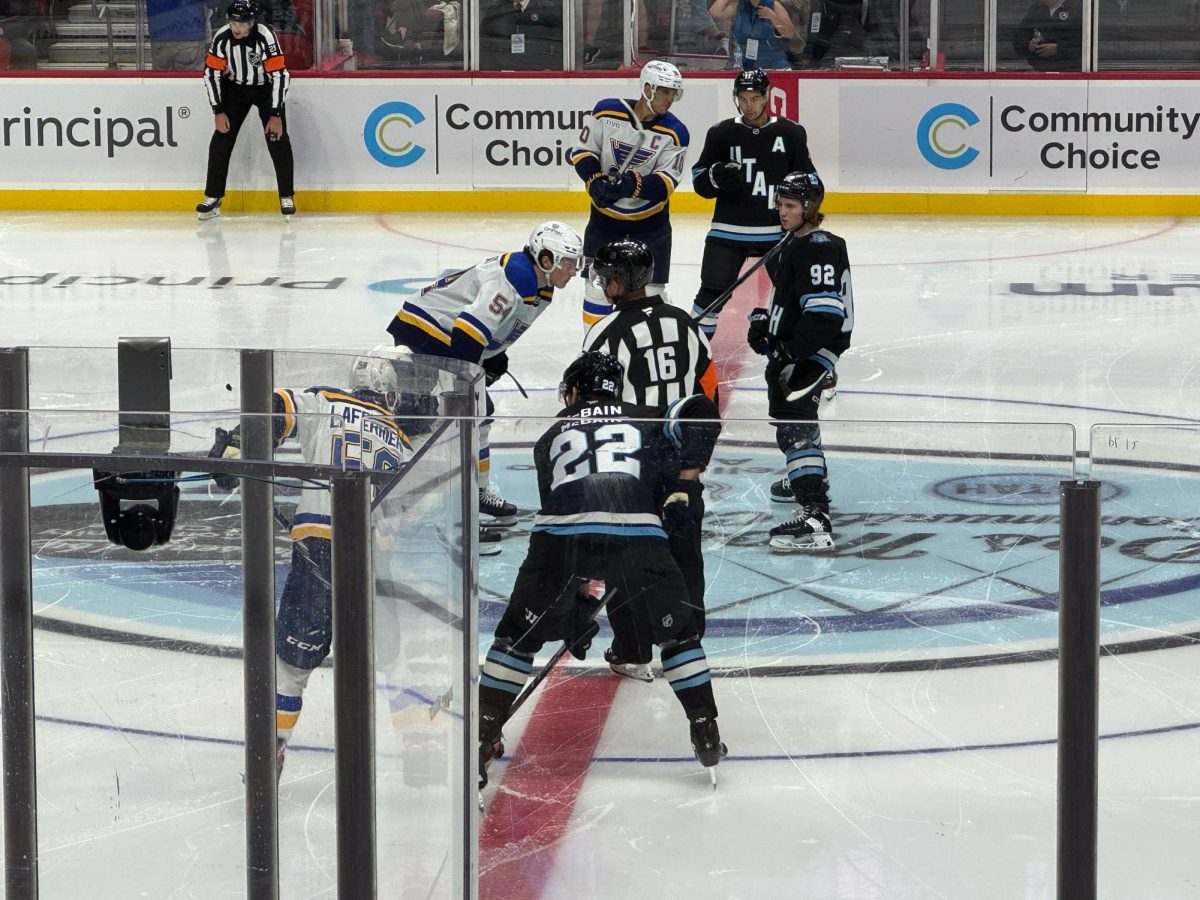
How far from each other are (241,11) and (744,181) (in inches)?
192

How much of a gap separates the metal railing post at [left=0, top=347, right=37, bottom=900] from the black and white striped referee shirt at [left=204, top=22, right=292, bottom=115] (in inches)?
352

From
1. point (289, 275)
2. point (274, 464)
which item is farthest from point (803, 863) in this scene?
point (289, 275)

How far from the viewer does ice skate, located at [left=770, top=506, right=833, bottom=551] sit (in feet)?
7.75

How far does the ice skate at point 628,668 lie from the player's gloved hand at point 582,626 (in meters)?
0.03

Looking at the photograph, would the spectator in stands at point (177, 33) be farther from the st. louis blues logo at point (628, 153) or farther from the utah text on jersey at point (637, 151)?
the st. louis blues logo at point (628, 153)

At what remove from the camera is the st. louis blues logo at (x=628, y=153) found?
23.2 ft

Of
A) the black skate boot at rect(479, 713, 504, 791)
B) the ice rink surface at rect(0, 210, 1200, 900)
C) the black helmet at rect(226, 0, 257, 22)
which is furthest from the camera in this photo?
the black helmet at rect(226, 0, 257, 22)

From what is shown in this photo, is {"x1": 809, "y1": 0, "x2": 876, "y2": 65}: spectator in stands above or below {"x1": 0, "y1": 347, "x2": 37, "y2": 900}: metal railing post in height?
above

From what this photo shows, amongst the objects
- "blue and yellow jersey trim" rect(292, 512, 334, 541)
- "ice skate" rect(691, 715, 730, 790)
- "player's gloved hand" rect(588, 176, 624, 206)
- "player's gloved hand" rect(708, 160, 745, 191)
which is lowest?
"ice skate" rect(691, 715, 730, 790)

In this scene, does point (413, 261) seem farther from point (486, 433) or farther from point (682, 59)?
point (486, 433)

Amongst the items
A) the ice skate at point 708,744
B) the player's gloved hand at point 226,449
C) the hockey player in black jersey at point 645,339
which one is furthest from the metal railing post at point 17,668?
the hockey player in black jersey at point 645,339

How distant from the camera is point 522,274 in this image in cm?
488

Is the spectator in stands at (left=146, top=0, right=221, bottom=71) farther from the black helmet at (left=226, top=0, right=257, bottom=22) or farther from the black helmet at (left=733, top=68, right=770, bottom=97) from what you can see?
the black helmet at (left=733, top=68, right=770, bottom=97)

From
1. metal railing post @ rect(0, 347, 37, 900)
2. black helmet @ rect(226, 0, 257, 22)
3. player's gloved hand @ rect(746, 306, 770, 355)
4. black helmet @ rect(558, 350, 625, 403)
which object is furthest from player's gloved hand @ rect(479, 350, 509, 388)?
black helmet @ rect(226, 0, 257, 22)
